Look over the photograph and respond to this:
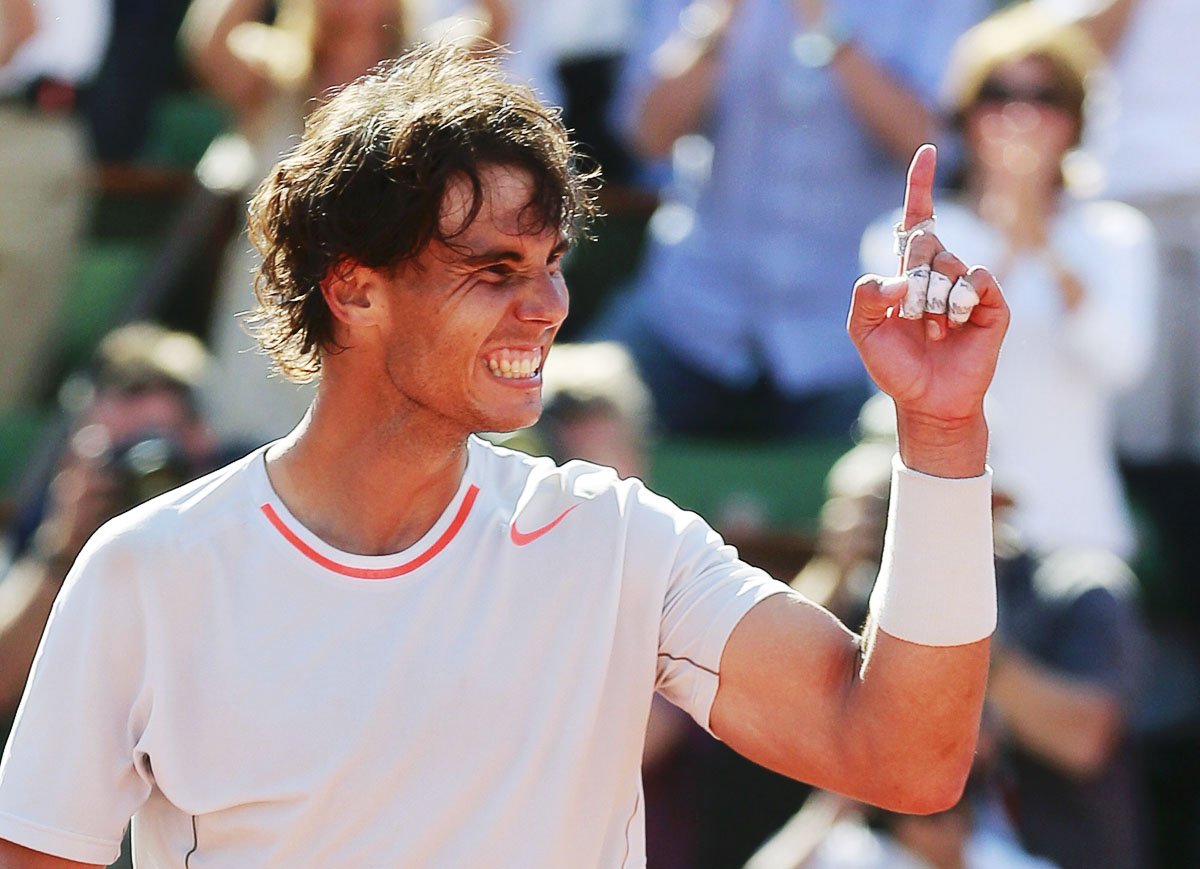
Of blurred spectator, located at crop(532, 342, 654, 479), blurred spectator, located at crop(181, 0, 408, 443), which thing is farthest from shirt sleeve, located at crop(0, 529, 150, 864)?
blurred spectator, located at crop(181, 0, 408, 443)

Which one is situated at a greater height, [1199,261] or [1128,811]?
[1199,261]

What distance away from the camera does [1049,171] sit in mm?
4344

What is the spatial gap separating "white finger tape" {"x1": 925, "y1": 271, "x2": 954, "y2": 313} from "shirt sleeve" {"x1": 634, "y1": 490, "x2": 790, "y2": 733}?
0.33 meters

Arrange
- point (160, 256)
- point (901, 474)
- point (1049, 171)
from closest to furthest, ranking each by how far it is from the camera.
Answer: point (901, 474) < point (1049, 171) < point (160, 256)

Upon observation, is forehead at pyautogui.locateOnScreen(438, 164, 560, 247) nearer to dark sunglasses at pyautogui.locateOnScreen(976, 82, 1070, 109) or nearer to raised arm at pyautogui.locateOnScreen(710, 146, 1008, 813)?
raised arm at pyautogui.locateOnScreen(710, 146, 1008, 813)

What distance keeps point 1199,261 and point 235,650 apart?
11.6 feet

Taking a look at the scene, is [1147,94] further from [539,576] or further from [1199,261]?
[539,576]

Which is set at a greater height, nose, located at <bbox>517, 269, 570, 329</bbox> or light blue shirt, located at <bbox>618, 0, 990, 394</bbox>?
nose, located at <bbox>517, 269, 570, 329</bbox>

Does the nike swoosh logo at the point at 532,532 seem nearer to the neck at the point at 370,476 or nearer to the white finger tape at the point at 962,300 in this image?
the neck at the point at 370,476

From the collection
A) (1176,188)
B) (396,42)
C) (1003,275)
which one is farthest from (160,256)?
(1176,188)

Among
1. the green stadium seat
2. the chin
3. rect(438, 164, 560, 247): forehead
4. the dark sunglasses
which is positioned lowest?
the green stadium seat

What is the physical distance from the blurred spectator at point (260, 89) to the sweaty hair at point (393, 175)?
2.27 meters

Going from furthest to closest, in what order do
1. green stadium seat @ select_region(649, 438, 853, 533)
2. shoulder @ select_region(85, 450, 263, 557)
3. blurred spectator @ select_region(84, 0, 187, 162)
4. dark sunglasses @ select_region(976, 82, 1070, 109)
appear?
1. blurred spectator @ select_region(84, 0, 187, 162)
2. green stadium seat @ select_region(649, 438, 853, 533)
3. dark sunglasses @ select_region(976, 82, 1070, 109)
4. shoulder @ select_region(85, 450, 263, 557)

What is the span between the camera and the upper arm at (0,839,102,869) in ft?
6.30
